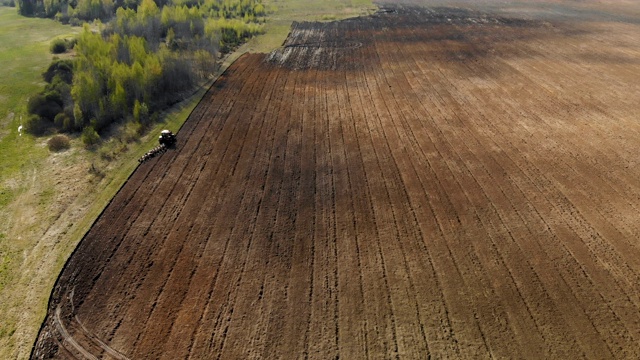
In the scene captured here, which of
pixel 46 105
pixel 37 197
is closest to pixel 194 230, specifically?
pixel 37 197

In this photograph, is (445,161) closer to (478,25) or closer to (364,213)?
(364,213)

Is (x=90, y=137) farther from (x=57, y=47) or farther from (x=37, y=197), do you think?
(x=57, y=47)

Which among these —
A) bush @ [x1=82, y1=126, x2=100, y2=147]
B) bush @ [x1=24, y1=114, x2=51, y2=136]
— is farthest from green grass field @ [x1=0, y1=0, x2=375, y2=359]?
bush @ [x1=24, y1=114, x2=51, y2=136]

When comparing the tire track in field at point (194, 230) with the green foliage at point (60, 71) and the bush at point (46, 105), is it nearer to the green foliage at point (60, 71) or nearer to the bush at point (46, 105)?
the bush at point (46, 105)

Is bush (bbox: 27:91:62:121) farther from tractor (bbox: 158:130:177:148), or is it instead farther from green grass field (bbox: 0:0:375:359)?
tractor (bbox: 158:130:177:148)

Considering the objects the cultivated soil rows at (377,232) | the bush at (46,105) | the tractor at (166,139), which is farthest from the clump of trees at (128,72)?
the cultivated soil rows at (377,232)

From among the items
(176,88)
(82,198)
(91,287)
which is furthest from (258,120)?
(91,287)
